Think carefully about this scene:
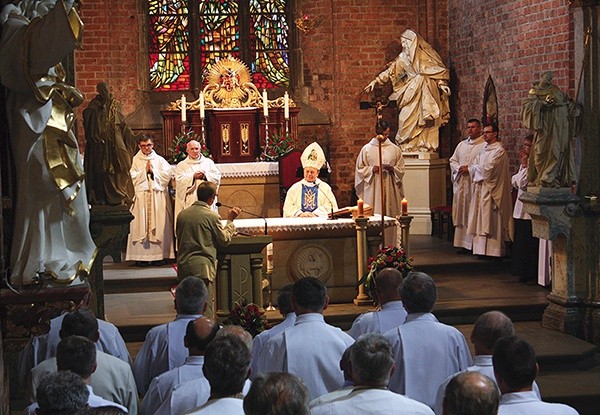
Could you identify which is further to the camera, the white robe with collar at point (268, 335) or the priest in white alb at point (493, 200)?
the priest in white alb at point (493, 200)

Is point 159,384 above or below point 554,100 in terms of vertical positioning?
below

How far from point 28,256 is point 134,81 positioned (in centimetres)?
1344

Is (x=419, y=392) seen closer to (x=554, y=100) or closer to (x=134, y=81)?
(x=554, y=100)

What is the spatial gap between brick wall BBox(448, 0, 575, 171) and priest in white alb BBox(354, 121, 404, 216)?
5.09ft

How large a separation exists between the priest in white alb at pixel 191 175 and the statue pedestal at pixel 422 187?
13.4 feet

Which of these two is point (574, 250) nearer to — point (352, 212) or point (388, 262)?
point (388, 262)

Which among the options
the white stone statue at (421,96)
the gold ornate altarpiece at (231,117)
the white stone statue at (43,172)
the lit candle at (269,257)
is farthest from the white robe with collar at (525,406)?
the white stone statue at (421,96)

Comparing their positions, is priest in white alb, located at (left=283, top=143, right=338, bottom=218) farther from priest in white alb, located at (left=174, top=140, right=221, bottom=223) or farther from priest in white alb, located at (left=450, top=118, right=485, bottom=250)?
priest in white alb, located at (left=450, top=118, right=485, bottom=250)

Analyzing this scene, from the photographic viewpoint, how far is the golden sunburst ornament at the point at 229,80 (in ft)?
58.0

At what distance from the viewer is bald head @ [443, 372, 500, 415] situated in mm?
4020

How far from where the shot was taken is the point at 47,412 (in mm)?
4254

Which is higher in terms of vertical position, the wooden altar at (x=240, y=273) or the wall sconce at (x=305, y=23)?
→ the wall sconce at (x=305, y=23)

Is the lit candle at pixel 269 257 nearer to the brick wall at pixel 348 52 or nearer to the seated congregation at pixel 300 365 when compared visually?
the seated congregation at pixel 300 365

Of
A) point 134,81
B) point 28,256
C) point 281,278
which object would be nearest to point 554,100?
point 281,278
